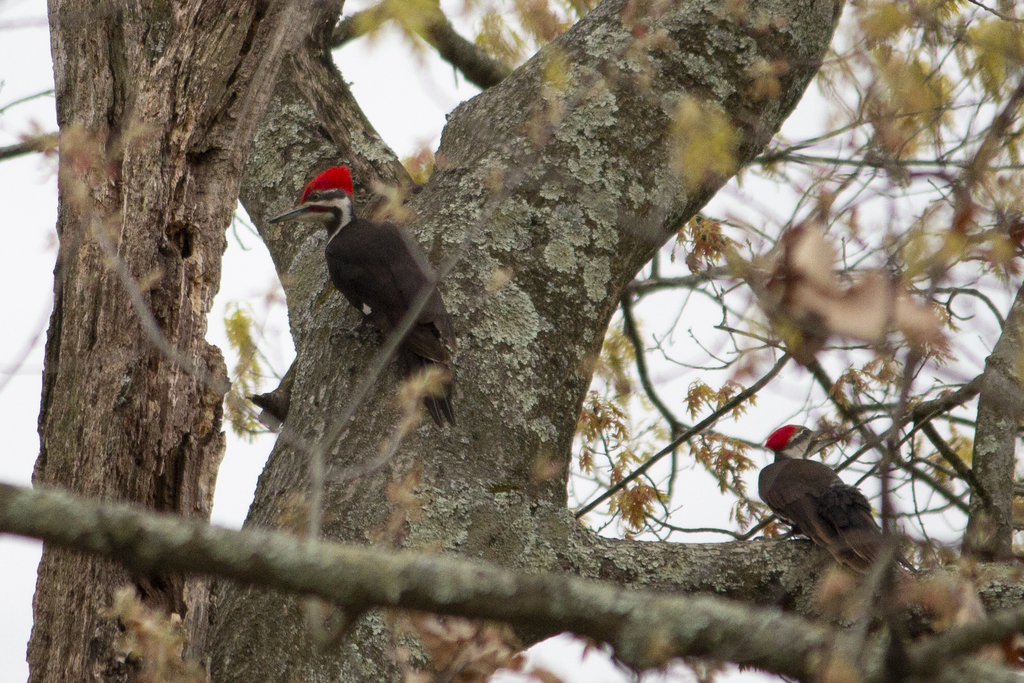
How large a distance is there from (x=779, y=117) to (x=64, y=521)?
322 centimetres

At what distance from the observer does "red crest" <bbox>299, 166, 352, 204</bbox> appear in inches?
148

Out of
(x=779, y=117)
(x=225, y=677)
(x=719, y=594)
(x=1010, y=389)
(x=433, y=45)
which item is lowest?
(x=225, y=677)

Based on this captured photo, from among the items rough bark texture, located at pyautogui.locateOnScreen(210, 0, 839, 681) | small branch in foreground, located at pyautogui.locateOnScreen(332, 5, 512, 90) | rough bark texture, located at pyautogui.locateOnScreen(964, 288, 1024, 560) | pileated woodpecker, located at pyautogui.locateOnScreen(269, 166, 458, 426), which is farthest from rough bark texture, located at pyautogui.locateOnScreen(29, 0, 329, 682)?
small branch in foreground, located at pyautogui.locateOnScreen(332, 5, 512, 90)

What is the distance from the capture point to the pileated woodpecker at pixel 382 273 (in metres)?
2.96

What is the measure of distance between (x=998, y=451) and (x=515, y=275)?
1.75m

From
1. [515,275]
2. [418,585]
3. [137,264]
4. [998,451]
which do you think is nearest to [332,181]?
[515,275]

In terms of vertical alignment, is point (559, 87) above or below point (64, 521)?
above

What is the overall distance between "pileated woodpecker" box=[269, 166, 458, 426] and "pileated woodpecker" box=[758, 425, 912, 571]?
1.30m

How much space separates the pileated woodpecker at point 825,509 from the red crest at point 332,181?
208cm

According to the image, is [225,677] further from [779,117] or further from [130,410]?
[779,117]

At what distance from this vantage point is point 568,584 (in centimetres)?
120

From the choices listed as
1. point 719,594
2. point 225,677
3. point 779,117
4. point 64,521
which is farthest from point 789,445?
point 64,521

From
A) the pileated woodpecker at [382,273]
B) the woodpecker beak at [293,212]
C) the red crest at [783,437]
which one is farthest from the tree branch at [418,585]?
the red crest at [783,437]

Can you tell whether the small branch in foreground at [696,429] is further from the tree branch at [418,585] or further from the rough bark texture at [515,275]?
the tree branch at [418,585]
